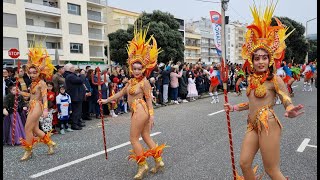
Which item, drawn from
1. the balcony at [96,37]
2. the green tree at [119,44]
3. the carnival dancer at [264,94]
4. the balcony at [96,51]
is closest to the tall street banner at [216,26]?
the carnival dancer at [264,94]

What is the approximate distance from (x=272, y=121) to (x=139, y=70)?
7.84 ft

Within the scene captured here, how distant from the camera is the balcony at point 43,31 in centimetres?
3412

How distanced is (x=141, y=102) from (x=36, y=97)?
2.38 m

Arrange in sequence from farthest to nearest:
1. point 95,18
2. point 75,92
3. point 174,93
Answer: point 95,18 → point 174,93 → point 75,92

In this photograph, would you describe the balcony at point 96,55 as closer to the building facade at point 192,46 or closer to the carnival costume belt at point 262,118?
the building facade at point 192,46

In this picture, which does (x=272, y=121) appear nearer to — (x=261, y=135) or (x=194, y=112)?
(x=261, y=135)

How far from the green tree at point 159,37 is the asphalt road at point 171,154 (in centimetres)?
2533

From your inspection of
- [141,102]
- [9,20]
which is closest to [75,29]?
[9,20]

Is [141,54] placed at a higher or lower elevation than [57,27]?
lower

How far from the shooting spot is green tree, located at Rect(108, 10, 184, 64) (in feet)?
111

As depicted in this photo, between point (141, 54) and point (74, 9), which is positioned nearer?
point (141, 54)

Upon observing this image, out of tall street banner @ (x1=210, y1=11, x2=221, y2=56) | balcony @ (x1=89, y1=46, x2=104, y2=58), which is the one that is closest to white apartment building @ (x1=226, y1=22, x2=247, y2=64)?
balcony @ (x1=89, y1=46, x2=104, y2=58)

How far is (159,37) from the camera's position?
33406 millimetres

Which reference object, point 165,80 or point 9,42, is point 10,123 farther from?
point 9,42
